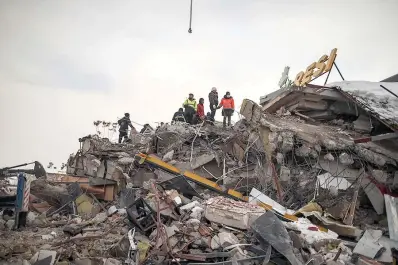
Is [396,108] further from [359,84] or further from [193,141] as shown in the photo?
[193,141]

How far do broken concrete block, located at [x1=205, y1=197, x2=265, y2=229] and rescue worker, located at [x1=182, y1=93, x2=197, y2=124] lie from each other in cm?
654

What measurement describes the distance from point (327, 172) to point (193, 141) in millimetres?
4248

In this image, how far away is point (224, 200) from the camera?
760 centimetres

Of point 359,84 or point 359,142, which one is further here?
point 359,84

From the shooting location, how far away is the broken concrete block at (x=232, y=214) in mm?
6684

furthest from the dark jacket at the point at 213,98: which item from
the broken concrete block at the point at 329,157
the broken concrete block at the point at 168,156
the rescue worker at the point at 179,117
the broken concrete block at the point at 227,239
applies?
the broken concrete block at the point at 227,239

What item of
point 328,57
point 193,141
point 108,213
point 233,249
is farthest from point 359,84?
point 108,213

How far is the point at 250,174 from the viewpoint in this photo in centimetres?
980

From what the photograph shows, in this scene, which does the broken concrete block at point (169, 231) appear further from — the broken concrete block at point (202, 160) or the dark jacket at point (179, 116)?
the dark jacket at point (179, 116)

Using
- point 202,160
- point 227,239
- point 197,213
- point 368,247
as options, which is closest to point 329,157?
point 368,247

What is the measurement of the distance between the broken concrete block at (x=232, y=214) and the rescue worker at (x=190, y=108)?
21.5 ft

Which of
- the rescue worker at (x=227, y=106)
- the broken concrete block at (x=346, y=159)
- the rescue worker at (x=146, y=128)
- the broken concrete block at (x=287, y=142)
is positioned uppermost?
the rescue worker at (x=227, y=106)

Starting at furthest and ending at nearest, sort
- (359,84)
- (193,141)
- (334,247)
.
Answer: (359,84) < (193,141) < (334,247)

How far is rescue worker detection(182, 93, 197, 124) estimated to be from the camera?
1337 cm
